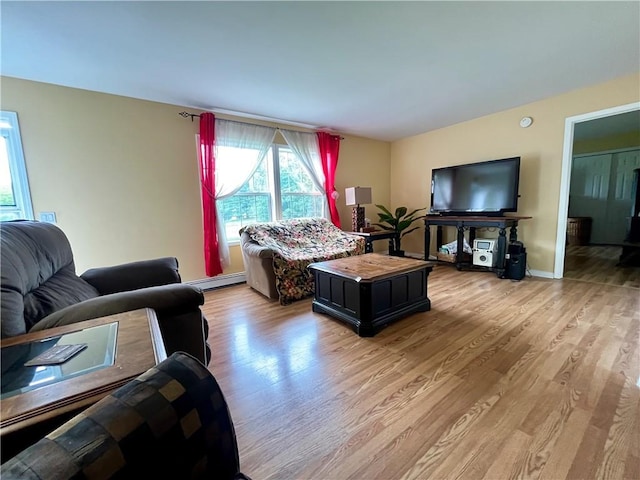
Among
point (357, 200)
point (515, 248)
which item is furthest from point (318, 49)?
point (515, 248)

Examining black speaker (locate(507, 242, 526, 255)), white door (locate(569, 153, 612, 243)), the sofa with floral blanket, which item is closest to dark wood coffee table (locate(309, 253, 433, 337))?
the sofa with floral blanket

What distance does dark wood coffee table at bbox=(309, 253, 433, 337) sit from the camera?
215cm

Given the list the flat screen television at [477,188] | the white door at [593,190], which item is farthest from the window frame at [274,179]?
the white door at [593,190]

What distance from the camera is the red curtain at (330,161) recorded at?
13.8 feet

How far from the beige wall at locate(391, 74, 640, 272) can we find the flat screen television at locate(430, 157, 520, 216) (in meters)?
0.30

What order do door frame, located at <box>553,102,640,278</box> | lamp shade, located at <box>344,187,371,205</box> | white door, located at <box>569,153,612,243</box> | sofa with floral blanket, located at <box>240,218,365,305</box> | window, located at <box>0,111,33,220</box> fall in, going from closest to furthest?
window, located at <box>0,111,33,220</box> < sofa with floral blanket, located at <box>240,218,365,305</box> < door frame, located at <box>553,102,640,278</box> < lamp shade, located at <box>344,187,371,205</box> < white door, located at <box>569,153,612,243</box>

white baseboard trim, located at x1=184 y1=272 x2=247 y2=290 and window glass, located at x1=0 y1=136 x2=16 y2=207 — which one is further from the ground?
window glass, located at x1=0 y1=136 x2=16 y2=207

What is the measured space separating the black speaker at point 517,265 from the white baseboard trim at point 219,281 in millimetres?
3456

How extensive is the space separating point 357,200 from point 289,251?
140cm

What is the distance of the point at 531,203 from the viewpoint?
3621mm

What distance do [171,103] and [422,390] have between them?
361 centimetres

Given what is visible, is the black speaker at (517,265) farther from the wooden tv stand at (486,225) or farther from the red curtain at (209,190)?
the red curtain at (209,190)

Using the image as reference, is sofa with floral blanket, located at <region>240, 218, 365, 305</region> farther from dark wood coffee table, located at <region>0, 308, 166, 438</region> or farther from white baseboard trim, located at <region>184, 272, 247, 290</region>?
dark wood coffee table, located at <region>0, 308, 166, 438</region>

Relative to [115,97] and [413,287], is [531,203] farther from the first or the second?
[115,97]
